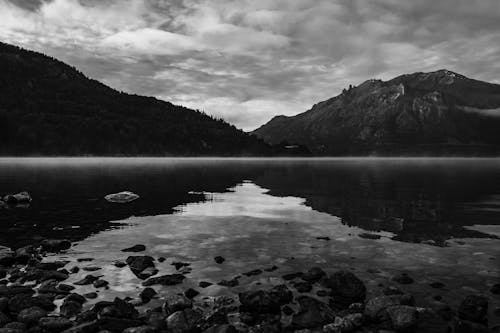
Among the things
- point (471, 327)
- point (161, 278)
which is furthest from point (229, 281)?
point (471, 327)

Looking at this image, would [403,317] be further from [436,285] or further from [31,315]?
[31,315]

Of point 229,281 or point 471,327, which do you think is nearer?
point 471,327

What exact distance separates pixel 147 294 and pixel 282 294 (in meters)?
6.18

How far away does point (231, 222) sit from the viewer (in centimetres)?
3906

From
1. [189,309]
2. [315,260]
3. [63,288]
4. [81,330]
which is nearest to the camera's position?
[81,330]

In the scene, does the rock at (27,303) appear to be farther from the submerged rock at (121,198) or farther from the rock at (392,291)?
the submerged rock at (121,198)

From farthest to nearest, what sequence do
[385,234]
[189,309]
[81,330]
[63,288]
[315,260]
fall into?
[385,234]
[315,260]
[63,288]
[189,309]
[81,330]

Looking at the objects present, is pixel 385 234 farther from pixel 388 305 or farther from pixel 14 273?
pixel 14 273

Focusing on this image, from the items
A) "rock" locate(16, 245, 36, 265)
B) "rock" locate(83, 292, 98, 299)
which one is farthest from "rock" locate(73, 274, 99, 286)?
"rock" locate(16, 245, 36, 265)

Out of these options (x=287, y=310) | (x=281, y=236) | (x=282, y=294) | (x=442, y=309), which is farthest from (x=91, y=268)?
(x=442, y=309)

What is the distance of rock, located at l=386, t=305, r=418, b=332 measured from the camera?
15484 mm

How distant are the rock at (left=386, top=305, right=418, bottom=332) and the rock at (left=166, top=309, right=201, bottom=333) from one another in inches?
303

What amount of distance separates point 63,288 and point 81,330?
504 cm

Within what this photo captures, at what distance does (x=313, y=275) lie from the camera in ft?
69.8
